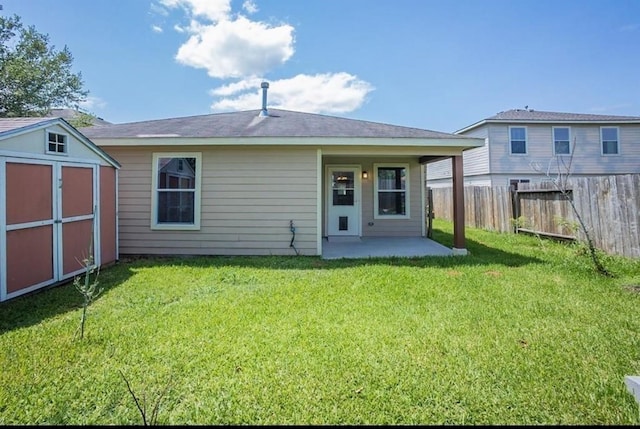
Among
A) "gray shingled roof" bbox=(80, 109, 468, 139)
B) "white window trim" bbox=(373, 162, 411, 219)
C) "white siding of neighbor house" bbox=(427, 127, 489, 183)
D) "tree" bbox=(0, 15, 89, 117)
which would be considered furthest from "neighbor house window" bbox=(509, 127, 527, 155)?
"tree" bbox=(0, 15, 89, 117)

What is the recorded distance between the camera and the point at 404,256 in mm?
6789

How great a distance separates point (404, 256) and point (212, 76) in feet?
38.6

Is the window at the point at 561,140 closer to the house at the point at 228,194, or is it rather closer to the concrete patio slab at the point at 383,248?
the concrete patio slab at the point at 383,248

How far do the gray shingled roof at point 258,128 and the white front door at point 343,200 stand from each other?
1.40 metres

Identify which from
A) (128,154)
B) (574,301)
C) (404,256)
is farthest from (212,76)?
(574,301)

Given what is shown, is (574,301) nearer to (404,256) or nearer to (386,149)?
(404,256)

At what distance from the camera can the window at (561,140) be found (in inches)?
602

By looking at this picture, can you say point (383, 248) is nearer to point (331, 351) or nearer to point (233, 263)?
point (233, 263)

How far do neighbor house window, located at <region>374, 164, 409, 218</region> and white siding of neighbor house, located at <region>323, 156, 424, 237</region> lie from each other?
12cm

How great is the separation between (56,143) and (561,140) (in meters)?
18.8

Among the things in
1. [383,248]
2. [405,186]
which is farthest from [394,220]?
[383,248]

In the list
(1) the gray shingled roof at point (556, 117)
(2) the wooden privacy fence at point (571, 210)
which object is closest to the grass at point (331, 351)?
(2) the wooden privacy fence at point (571, 210)

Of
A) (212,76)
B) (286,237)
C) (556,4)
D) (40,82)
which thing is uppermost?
(40,82)

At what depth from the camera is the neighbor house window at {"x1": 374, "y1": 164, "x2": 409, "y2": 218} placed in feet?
31.1
